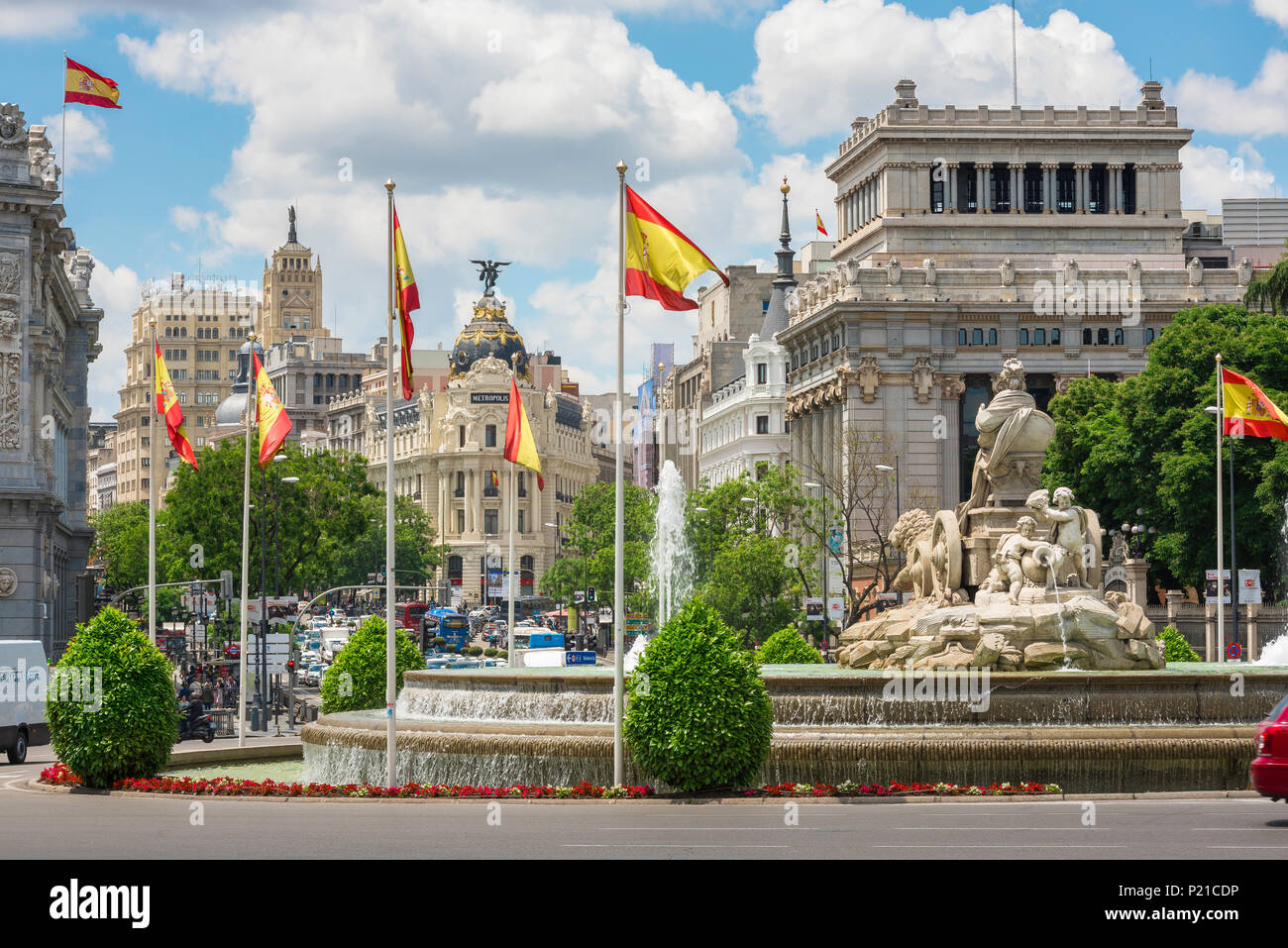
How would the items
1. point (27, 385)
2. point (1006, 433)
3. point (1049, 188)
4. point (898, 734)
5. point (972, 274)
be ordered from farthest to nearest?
1. point (1049, 188)
2. point (972, 274)
3. point (27, 385)
4. point (1006, 433)
5. point (898, 734)

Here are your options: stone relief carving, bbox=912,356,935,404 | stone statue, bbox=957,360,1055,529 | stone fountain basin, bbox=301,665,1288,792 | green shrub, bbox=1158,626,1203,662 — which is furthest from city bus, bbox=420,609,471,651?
stone fountain basin, bbox=301,665,1288,792

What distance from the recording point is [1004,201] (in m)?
114

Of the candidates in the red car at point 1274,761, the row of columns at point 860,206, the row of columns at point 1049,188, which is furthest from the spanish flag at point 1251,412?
the row of columns at point 860,206

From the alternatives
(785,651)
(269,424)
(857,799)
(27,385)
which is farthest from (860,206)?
(857,799)

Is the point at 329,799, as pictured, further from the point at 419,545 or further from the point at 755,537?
the point at 419,545

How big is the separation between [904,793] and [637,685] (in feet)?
13.1

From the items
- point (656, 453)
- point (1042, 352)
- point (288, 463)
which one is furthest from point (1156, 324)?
point (656, 453)

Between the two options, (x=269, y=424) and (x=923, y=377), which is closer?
(x=269, y=424)

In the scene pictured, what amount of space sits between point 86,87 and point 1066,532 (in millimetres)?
38892

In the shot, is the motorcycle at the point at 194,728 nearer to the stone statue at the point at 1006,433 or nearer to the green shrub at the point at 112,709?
the green shrub at the point at 112,709

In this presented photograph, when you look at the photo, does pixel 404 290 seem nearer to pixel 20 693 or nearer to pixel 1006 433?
pixel 1006 433

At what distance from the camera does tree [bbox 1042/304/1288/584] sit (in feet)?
223

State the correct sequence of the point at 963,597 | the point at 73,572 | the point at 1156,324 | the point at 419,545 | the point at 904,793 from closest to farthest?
the point at 904,793
the point at 963,597
the point at 73,572
the point at 1156,324
the point at 419,545

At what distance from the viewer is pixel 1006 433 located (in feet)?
122
